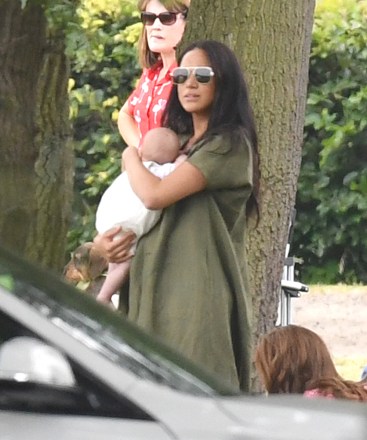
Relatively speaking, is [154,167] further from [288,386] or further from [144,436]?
[144,436]

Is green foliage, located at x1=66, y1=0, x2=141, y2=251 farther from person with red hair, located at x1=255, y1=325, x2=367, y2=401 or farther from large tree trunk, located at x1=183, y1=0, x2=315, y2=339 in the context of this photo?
person with red hair, located at x1=255, y1=325, x2=367, y2=401

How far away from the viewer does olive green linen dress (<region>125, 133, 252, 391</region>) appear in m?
5.20

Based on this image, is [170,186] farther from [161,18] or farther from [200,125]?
[161,18]

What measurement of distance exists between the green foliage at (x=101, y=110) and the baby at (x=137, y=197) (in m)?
6.15

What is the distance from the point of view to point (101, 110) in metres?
12.1

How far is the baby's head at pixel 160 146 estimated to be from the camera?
5305 millimetres

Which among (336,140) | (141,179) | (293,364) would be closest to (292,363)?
(293,364)

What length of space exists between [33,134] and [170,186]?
2909 millimetres

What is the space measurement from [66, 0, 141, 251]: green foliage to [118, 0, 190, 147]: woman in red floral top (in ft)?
18.0

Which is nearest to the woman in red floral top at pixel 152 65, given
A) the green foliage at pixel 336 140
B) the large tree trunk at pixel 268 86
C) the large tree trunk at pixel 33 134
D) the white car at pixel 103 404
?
the large tree trunk at pixel 268 86

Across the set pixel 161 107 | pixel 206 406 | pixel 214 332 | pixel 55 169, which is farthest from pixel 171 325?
pixel 55 169

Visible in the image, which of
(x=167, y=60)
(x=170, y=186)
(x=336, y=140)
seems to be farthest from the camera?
(x=336, y=140)

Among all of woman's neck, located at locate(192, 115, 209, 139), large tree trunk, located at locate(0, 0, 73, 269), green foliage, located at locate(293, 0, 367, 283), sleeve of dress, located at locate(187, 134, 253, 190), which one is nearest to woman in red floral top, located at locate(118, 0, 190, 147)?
woman's neck, located at locate(192, 115, 209, 139)

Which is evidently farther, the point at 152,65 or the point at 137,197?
the point at 152,65
